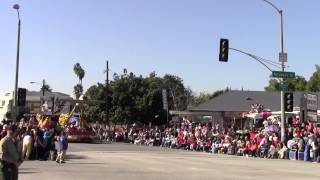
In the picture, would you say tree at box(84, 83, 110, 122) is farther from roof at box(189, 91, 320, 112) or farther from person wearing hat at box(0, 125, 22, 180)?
person wearing hat at box(0, 125, 22, 180)

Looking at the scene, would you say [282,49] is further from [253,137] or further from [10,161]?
[10,161]

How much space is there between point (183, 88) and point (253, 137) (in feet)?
344

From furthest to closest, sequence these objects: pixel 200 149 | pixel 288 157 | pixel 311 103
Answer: pixel 200 149 → pixel 311 103 → pixel 288 157

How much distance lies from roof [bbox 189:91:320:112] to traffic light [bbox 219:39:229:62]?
124 feet

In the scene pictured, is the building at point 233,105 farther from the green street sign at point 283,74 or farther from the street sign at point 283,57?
the green street sign at point 283,74

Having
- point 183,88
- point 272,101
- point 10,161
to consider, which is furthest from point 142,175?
point 183,88

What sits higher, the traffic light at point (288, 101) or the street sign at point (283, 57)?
the street sign at point (283, 57)

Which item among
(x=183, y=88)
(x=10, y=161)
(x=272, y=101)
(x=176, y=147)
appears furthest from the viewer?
(x=183, y=88)

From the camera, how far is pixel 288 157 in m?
33.1

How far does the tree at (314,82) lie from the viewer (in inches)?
3748

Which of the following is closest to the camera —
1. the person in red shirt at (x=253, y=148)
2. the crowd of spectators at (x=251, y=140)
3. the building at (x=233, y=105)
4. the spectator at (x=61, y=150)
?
the spectator at (x=61, y=150)

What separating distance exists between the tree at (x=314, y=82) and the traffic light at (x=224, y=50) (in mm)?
63211

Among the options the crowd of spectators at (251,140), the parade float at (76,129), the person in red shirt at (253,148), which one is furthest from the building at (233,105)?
the person in red shirt at (253,148)

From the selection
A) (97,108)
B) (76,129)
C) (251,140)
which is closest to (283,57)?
(251,140)
